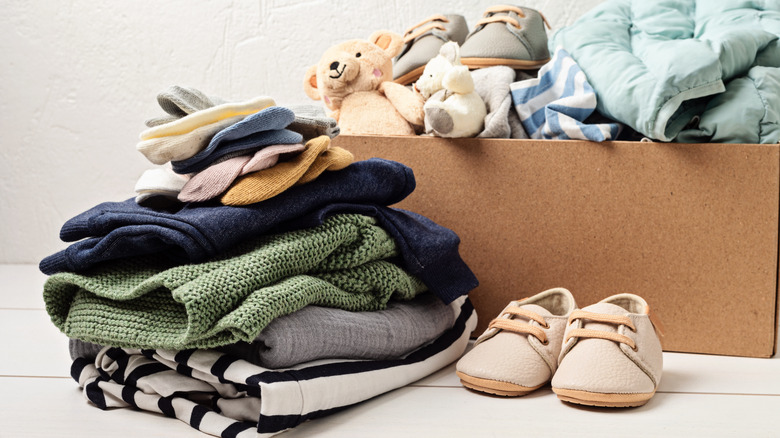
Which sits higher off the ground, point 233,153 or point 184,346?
point 233,153

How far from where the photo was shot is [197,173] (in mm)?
731

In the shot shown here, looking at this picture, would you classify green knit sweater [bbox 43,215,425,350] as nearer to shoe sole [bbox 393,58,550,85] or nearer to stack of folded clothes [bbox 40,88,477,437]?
stack of folded clothes [bbox 40,88,477,437]

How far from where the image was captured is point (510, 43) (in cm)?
109

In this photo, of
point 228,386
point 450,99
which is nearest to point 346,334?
point 228,386

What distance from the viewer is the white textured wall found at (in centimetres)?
151

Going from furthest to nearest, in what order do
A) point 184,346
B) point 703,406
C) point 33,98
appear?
point 33,98, point 703,406, point 184,346

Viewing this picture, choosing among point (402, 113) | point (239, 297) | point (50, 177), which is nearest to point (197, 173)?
point (239, 297)

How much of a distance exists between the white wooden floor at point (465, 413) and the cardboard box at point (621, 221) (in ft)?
0.33

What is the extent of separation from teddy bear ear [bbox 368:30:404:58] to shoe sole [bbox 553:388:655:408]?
2.01 ft

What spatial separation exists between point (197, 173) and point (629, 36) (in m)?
0.70

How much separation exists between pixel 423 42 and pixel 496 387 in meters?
0.65

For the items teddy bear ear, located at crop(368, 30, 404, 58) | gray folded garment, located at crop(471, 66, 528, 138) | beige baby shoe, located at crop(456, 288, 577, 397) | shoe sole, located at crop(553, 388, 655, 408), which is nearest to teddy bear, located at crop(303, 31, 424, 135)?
teddy bear ear, located at crop(368, 30, 404, 58)

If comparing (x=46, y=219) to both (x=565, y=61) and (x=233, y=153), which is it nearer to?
(x=233, y=153)

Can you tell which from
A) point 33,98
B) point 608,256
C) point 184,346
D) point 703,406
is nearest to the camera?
point 184,346
